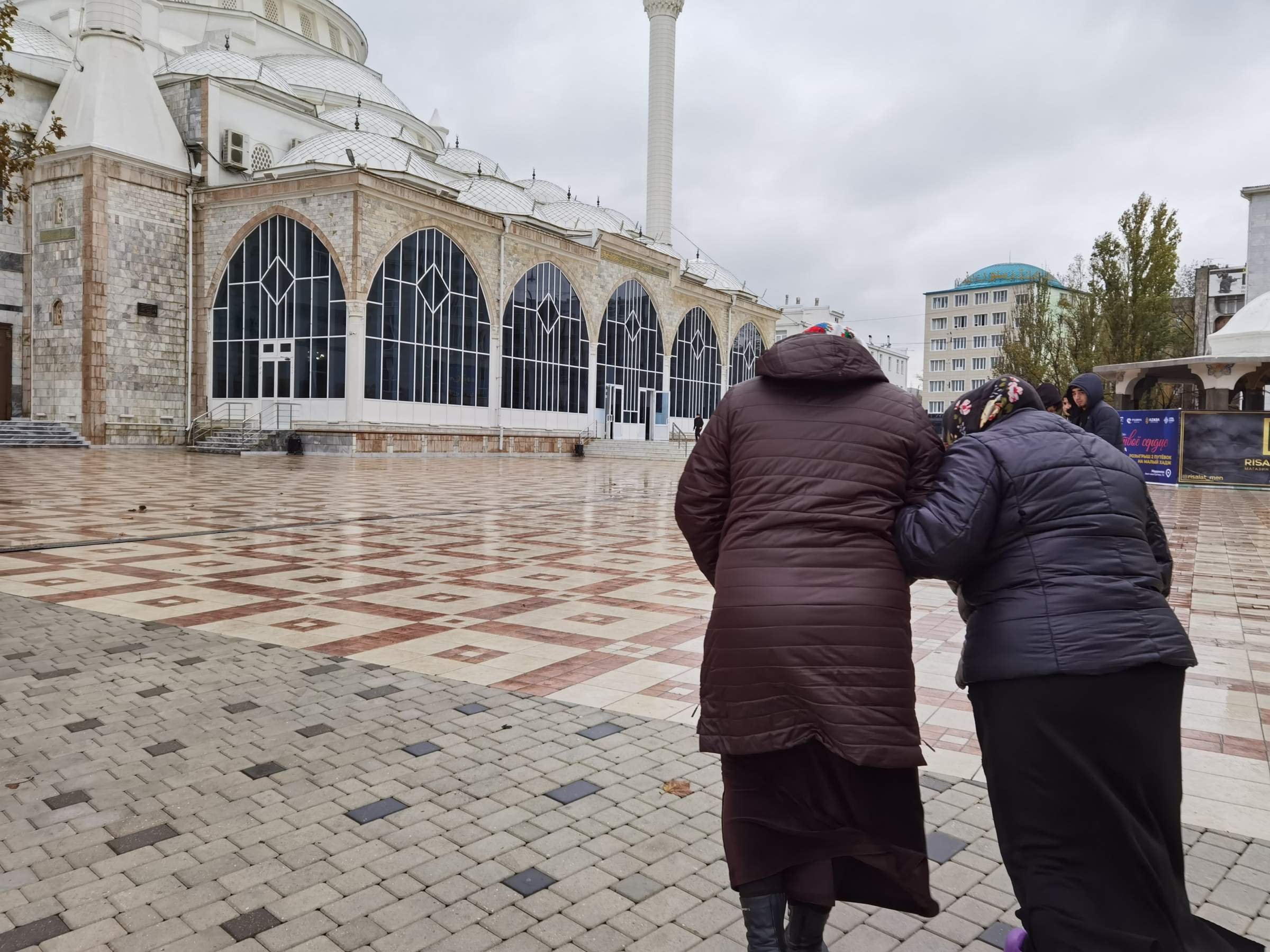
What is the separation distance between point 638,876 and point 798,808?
0.83 meters

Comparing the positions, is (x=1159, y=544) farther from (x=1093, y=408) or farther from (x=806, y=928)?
(x=1093, y=408)

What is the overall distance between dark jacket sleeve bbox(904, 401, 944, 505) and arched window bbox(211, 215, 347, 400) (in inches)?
1168

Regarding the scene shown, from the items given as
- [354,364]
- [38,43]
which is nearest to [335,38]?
[38,43]

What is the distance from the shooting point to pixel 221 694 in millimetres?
4344

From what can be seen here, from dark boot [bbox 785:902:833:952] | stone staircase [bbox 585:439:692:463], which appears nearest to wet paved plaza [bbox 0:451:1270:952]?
dark boot [bbox 785:902:833:952]

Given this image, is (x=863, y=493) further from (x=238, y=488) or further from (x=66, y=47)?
(x=66, y=47)

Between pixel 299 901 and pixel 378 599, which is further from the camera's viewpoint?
pixel 378 599

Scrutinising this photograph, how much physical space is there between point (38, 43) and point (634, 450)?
28.1 meters

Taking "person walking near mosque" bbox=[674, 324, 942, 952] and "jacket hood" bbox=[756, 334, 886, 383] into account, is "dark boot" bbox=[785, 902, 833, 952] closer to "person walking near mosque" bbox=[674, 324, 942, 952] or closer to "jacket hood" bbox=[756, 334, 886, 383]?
"person walking near mosque" bbox=[674, 324, 942, 952]

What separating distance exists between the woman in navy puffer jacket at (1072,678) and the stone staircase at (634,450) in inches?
1421

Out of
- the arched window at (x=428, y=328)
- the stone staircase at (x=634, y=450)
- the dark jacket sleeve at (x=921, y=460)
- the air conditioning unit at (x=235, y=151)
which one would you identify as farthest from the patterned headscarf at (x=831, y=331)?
the stone staircase at (x=634, y=450)

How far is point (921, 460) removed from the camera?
227 cm

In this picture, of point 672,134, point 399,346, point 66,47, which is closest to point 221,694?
point 399,346

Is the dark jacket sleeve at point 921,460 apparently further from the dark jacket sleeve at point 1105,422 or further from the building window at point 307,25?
the building window at point 307,25
